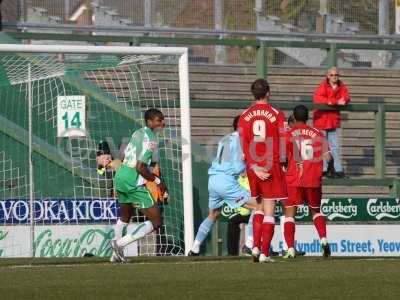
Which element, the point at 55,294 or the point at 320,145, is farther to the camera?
the point at 320,145

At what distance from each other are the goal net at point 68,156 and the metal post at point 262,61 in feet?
8.31

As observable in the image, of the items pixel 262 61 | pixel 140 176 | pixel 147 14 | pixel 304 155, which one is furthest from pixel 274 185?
pixel 147 14

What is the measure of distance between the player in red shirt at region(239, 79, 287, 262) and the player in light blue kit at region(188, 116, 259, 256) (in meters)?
3.92

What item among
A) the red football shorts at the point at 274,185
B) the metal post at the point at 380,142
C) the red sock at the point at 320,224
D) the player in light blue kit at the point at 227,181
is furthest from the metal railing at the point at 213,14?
the red football shorts at the point at 274,185

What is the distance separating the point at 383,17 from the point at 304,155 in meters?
9.28

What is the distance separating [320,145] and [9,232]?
15.3 ft

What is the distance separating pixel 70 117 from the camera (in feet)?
60.3

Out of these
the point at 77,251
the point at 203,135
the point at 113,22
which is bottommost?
the point at 77,251

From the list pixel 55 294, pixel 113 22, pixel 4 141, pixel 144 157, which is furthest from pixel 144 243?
pixel 55 294

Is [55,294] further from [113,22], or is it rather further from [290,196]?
[113,22]

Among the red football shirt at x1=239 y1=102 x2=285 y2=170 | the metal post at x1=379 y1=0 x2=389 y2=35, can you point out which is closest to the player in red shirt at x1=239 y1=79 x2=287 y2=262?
the red football shirt at x1=239 y1=102 x2=285 y2=170

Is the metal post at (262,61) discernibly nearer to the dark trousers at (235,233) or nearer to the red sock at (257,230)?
the dark trousers at (235,233)

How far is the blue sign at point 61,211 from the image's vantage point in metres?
18.2

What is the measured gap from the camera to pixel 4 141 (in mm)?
18688
